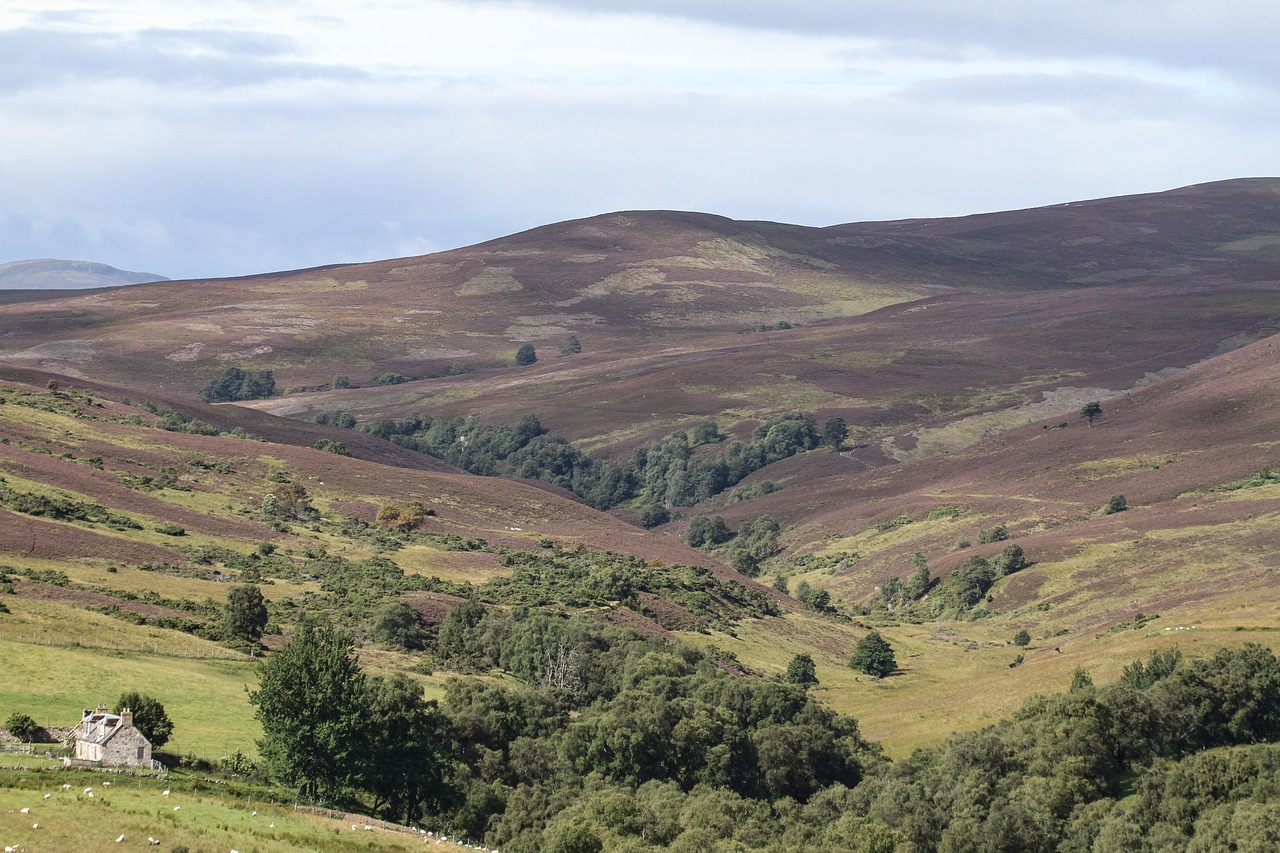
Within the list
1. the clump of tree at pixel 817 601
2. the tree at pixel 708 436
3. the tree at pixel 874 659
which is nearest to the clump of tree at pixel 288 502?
the clump of tree at pixel 817 601

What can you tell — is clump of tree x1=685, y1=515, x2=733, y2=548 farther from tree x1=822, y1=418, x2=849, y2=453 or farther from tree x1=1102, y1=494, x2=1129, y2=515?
tree x1=1102, y1=494, x2=1129, y2=515

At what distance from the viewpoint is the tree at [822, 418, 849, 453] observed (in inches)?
7534

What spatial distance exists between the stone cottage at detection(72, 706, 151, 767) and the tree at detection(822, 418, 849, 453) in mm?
154946

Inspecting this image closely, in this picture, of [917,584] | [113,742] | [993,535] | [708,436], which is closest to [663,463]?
[708,436]

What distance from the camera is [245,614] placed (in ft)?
215

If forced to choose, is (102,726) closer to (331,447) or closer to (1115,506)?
(331,447)

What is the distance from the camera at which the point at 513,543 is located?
343ft

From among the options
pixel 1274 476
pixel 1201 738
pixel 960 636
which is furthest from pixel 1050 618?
pixel 1201 738

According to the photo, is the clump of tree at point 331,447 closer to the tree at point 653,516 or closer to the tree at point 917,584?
the tree at point 653,516

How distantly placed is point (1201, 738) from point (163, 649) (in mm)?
39976

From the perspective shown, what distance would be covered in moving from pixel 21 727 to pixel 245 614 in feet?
81.1

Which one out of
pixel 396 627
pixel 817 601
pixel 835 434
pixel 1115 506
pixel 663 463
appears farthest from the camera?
pixel 663 463

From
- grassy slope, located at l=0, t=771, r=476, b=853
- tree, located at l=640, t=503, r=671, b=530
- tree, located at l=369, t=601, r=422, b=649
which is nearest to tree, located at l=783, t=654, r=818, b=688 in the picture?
tree, located at l=369, t=601, r=422, b=649

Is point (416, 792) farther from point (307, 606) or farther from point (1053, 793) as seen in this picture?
point (307, 606)
